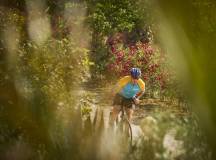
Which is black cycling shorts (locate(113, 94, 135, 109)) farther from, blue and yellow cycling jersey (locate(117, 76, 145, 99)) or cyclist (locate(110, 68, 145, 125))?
blue and yellow cycling jersey (locate(117, 76, 145, 99))

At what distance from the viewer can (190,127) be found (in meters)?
2.96

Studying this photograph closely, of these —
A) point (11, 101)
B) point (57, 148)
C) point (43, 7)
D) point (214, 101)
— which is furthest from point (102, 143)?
point (43, 7)

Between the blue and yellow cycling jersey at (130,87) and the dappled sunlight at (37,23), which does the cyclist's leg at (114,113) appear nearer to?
the blue and yellow cycling jersey at (130,87)

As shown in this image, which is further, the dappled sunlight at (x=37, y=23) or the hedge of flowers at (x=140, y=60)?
the hedge of flowers at (x=140, y=60)

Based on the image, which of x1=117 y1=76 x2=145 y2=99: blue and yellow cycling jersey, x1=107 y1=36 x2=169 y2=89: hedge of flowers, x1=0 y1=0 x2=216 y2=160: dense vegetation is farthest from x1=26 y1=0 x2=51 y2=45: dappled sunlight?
x1=107 y1=36 x2=169 y2=89: hedge of flowers

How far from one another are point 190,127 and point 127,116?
5.41 m

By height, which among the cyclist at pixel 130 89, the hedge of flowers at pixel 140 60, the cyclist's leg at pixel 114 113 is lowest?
the cyclist's leg at pixel 114 113

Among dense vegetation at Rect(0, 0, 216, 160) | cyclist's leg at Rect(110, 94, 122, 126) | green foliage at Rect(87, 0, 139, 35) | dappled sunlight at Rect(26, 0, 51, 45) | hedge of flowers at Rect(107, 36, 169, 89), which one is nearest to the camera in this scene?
dense vegetation at Rect(0, 0, 216, 160)

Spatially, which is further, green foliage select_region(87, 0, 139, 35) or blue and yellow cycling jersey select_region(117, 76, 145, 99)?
green foliage select_region(87, 0, 139, 35)

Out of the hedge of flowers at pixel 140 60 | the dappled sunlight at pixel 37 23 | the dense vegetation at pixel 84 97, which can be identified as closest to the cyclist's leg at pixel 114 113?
the dense vegetation at pixel 84 97

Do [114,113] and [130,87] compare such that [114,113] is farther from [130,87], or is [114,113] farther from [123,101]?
[130,87]

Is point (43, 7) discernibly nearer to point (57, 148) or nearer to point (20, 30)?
point (20, 30)

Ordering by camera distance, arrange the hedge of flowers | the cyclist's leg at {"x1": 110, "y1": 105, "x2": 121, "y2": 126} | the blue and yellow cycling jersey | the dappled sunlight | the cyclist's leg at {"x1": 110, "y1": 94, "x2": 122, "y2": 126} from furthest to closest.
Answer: the hedge of flowers < the cyclist's leg at {"x1": 110, "y1": 105, "x2": 121, "y2": 126} < the cyclist's leg at {"x1": 110, "y1": 94, "x2": 122, "y2": 126} < the blue and yellow cycling jersey < the dappled sunlight

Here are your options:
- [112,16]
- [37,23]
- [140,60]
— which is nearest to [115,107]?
[37,23]
